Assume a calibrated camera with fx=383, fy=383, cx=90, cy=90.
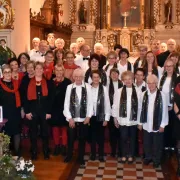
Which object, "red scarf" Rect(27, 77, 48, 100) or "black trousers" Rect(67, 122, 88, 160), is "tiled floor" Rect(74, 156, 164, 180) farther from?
"red scarf" Rect(27, 77, 48, 100)

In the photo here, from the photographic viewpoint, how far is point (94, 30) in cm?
1561

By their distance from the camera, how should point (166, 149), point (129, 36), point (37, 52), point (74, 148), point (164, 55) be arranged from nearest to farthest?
point (166, 149)
point (74, 148)
point (164, 55)
point (37, 52)
point (129, 36)

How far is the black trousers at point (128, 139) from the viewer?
5113 millimetres

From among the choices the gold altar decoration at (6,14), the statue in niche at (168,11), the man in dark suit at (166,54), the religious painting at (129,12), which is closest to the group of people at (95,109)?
the man in dark suit at (166,54)

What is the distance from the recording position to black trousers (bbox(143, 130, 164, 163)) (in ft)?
16.4

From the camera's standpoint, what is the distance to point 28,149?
584 centimetres

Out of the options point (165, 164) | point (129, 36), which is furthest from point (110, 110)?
point (129, 36)

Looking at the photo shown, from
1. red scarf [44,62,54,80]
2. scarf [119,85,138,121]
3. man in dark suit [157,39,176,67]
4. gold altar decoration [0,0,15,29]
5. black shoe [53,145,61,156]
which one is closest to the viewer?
scarf [119,85,138,121]

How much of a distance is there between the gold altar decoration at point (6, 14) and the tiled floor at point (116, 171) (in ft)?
10.2

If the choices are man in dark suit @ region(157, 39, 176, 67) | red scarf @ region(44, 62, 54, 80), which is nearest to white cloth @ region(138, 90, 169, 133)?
red scarf @ region(44, 62, 54, 80)

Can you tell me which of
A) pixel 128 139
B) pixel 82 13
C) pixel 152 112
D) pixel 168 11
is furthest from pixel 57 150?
pixel 168 11

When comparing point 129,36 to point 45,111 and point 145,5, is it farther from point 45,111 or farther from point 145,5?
point 45,111

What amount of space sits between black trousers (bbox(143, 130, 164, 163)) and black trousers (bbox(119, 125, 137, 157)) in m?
0.15

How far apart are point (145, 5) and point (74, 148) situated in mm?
10607
